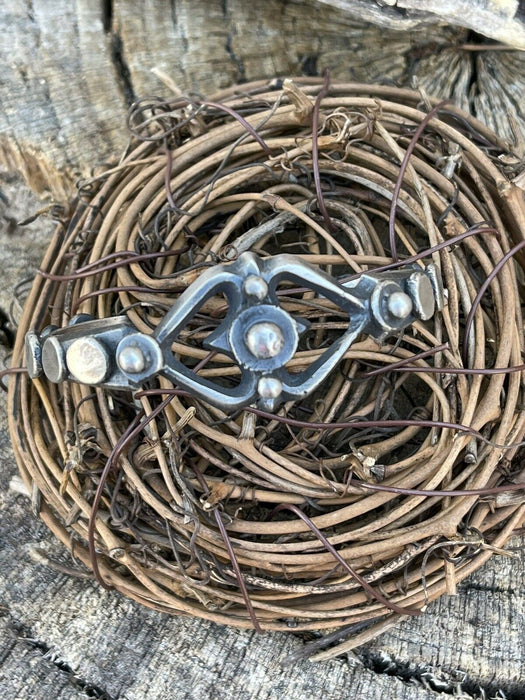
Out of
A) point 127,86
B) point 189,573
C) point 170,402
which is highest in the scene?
point 127,86

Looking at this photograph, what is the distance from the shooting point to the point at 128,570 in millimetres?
890

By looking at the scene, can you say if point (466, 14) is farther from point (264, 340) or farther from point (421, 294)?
point (264, 340)

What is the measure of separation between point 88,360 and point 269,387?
19 centimetres

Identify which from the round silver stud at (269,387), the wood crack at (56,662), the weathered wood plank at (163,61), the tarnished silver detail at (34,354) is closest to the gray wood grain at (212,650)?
the wood crack at (56,662)

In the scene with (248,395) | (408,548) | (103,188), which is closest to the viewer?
(248,395)

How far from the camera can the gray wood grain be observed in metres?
0.80

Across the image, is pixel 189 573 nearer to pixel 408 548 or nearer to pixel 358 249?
pixel 408 548

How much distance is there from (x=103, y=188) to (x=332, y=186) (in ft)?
1.04

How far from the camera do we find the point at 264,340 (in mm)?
623

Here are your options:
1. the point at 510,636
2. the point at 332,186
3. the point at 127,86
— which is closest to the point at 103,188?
the point at 127,86

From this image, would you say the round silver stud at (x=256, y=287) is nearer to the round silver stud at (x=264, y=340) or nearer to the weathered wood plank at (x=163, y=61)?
the round silver stud at (x=264, y=340)

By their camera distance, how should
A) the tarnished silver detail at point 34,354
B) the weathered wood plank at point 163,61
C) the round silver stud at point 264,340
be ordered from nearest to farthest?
the round silver stud at point 264,340 < the tarnished silver detail at point 34,354 < the weathered wood plank at point 163,61

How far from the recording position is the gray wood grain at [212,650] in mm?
798

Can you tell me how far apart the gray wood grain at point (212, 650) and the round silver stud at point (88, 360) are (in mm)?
355
